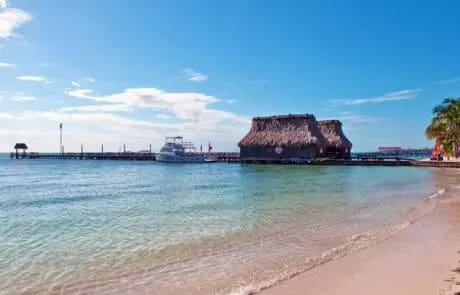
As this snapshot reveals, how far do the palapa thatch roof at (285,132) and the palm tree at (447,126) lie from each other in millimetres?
13765

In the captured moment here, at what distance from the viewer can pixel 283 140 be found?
5375cm

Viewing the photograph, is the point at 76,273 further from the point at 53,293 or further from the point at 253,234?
the point at 253,234

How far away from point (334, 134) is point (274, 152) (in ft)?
32.9

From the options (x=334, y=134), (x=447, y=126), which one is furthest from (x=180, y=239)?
(x=334, y=134)

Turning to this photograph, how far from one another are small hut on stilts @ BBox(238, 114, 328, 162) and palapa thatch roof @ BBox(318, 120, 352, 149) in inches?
78.0

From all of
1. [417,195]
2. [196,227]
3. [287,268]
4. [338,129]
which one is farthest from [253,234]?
[338,129]

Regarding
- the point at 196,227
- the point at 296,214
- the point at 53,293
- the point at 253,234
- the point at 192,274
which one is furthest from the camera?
the point at 296,214

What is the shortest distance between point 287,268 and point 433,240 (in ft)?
12.2

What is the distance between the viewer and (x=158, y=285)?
5.66 m

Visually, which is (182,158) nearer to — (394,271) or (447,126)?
(447,126)

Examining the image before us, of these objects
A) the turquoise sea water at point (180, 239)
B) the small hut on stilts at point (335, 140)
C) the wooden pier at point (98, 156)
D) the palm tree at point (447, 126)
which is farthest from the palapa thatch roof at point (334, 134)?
the turquoise sea water at point (180, 239)

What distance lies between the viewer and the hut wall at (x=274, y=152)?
52.0 m

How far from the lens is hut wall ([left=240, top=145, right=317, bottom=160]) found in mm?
52000

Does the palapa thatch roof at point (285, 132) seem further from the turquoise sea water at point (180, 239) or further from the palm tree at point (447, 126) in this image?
the turquoise sea water at point (180, 239)
